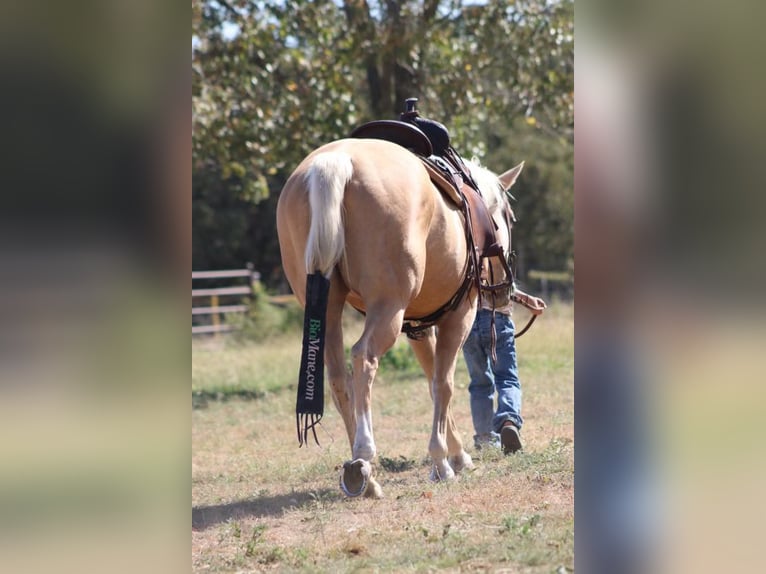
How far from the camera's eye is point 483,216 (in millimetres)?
5926

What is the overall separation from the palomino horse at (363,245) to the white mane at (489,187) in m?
1.19

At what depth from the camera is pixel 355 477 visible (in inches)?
185

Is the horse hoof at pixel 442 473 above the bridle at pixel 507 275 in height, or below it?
below

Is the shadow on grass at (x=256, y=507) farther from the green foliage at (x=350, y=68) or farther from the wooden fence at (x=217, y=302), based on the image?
the wooden fence at (x=217, y=302)

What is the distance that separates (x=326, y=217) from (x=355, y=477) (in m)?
1.44

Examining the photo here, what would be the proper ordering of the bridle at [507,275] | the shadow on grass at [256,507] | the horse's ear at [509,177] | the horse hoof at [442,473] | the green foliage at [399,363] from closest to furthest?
the shadow on grass at [256,507], the horse hoof at [442,473], the bridle at [507,275], the horse's ear at [509,177], the green foliage at [399,363]

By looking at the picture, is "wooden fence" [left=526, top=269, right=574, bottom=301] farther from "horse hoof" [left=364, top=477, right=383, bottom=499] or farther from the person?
"horse hoof" [left=364, top=477, right=383, bottom=499]

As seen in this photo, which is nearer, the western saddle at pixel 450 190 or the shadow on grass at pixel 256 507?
the shadow on grass at pixel 256 507

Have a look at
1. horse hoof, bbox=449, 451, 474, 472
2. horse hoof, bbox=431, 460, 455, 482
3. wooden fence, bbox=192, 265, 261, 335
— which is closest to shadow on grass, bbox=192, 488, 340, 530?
horse hoof, bbox=431, 460, 455, 482

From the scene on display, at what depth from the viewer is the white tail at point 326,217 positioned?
15.1ft

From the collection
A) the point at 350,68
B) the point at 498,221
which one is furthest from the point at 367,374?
the point at 350,68

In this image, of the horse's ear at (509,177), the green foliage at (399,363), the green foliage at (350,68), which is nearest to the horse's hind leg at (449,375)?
the horse's ear at (509,177)
